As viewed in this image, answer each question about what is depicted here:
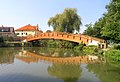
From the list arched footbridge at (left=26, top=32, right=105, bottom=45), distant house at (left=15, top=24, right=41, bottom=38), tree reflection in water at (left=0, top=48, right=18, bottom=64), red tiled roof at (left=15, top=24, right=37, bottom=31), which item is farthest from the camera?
red tiled roof at (left=15, top=24, right=37, bottom=31)

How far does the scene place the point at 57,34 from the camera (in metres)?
52.5

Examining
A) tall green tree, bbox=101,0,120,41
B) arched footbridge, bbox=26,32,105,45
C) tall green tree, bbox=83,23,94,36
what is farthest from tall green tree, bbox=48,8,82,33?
tall green tree, bbox=101,0,120,41

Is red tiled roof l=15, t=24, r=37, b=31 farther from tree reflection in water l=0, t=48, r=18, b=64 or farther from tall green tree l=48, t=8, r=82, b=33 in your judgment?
tree reflection in water l=0, t=48, r=18, b=64

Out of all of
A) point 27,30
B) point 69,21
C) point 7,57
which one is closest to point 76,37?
point 69,21

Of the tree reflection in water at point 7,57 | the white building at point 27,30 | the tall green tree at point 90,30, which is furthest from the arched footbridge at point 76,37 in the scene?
the white building at point 27,30

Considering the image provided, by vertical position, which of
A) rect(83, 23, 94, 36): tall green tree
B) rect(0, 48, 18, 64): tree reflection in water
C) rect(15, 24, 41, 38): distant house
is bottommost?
rect(0, 48, 18, 64): tree reflection in water

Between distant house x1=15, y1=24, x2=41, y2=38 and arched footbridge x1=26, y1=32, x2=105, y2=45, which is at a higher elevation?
distant house x1=15, y1=24, x2=41, y2=38

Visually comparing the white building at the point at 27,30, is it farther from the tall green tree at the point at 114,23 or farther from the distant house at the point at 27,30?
the tall green tree at the point at 114,23

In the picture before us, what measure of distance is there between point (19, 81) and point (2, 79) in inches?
46.7

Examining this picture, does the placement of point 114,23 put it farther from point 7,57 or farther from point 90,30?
point 90,30

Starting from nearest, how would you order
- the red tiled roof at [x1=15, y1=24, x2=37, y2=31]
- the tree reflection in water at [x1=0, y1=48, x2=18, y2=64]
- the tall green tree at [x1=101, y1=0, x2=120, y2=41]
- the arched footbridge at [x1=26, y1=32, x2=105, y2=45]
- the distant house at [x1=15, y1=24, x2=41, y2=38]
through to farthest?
the tree reflection in water at [x1=0, y1=48, x2=18, y2=64] < the tall green tree at [x1=101, y1=0, x2=120, y2=41] < the arched footbridge at [x1=26, y1=32, x2=105, y2=45] < the distant house at [x1=15, y1=24, x2=41, y2=38] < the red tiled roof at [x1=15, y1=24, x2=37, y2=31]

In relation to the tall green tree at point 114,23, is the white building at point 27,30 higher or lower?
higher

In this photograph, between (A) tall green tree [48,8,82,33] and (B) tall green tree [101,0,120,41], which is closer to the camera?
(B) tall green tree [101,0,120,41]

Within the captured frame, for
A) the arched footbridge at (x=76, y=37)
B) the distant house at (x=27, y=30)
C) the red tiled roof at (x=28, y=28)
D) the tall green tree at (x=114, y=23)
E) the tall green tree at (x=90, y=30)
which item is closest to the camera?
the tall green tree at (x=114, y=23)
